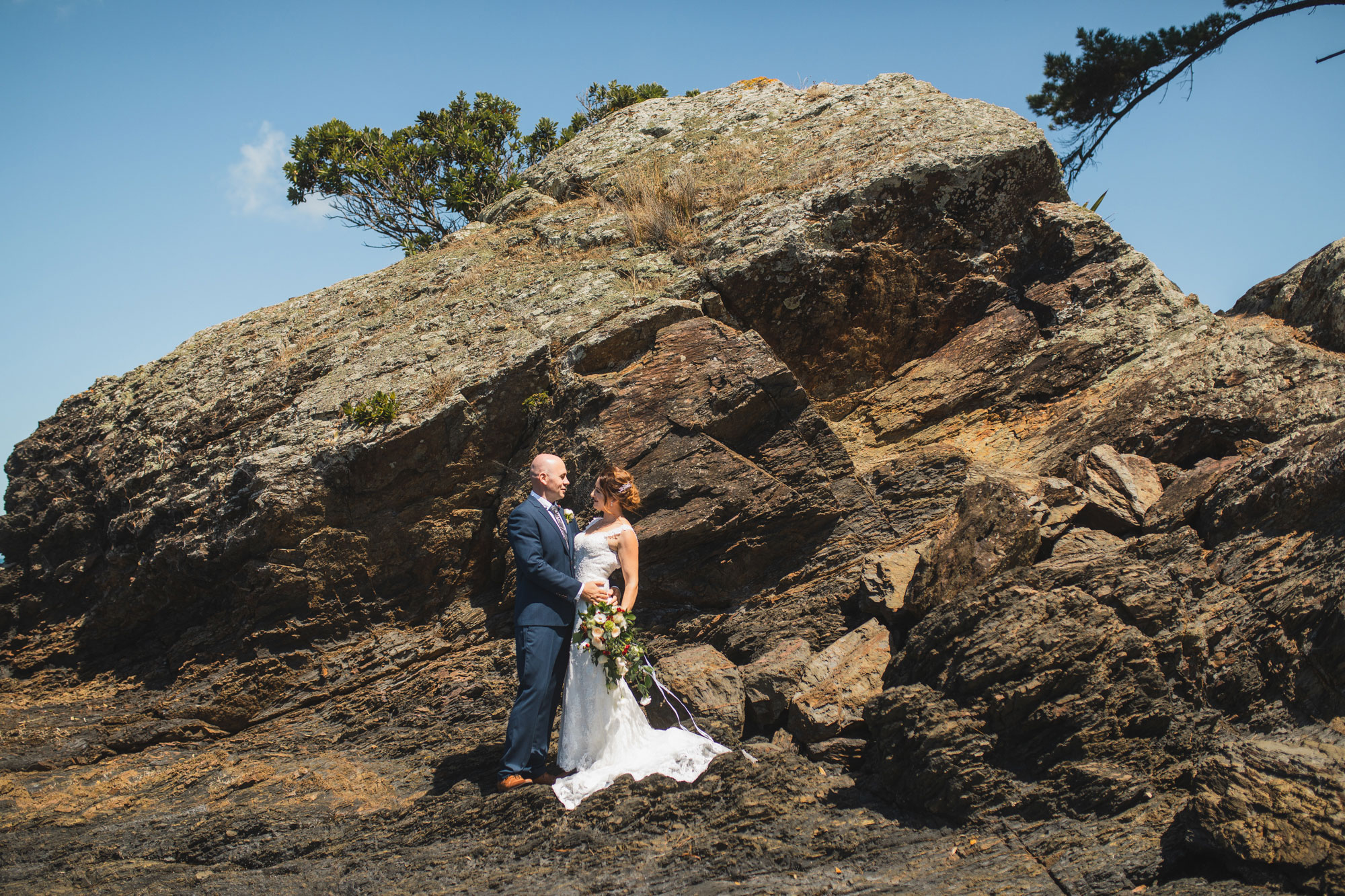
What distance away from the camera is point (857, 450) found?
30.7 feet

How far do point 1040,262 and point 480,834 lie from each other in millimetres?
9089

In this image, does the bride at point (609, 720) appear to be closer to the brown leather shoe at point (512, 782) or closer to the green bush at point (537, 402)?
the brown leather shoe at point (512, 782)

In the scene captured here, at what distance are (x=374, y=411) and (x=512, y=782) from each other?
4594 mm

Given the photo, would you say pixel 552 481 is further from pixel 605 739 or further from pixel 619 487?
pixel 605 739

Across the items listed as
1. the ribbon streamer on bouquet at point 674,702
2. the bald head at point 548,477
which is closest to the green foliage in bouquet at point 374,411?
the bald head at point 548,477

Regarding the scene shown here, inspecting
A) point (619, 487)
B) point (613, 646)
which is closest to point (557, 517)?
point (619, 487)

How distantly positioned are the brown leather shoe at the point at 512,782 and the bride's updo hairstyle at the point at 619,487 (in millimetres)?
2431

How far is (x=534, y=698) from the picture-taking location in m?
6.54

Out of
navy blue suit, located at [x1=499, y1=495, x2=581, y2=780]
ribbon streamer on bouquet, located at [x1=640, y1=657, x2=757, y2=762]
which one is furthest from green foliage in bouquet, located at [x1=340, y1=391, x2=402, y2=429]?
ribbon streamer on bouquet, located at [x1=640, y1=657, x2=757, y2=762]

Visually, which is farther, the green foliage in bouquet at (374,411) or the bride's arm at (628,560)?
the green foliage in bouquet at (374,411)

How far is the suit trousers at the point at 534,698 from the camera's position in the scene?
6.43 meters

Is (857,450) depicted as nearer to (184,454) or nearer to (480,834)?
(480,834)

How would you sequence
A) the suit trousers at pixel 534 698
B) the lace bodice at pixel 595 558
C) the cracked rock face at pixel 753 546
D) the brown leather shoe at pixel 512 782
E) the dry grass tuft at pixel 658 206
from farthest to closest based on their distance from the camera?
the dry grass tuft at pixel 658 206 < the lace bodice at pixel 595 558 < the suit trousers at pixel 534 698 < the brown leather shoe at pixel 512 782 < the cracked rock face at pixel 753 546

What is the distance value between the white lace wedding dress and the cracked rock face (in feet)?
0.66
